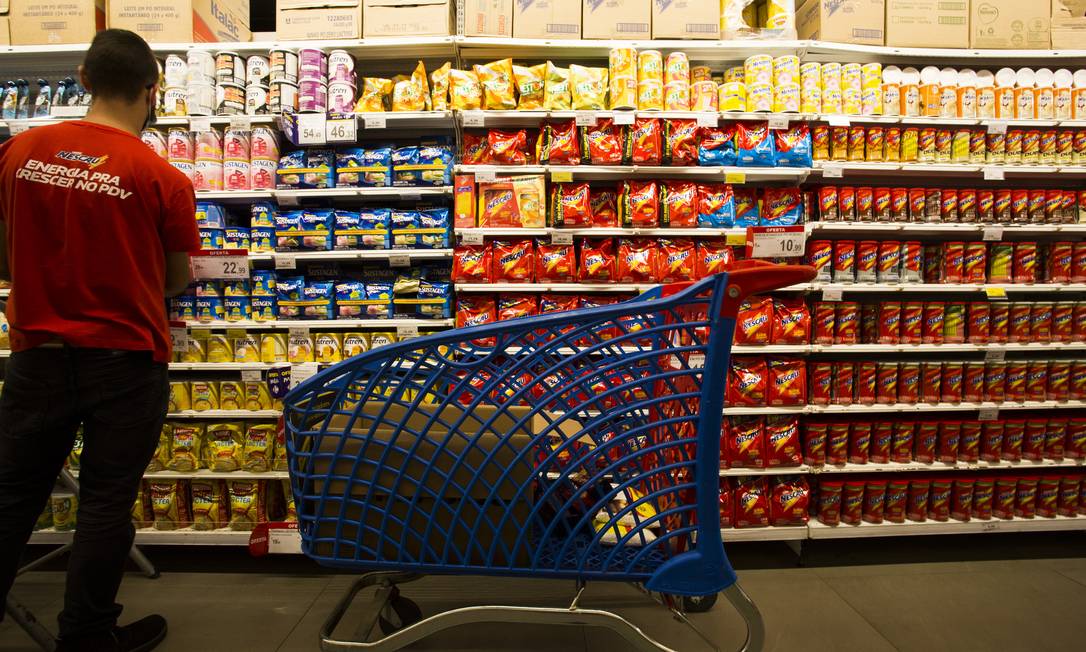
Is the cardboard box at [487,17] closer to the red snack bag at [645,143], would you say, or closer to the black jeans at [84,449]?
the red snack bag at [645,143]

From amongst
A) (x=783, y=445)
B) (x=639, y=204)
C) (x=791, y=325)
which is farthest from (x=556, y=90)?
(x=783, y=445)

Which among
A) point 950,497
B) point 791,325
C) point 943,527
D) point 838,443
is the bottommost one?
point 943,527

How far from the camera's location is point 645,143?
2.36 metres

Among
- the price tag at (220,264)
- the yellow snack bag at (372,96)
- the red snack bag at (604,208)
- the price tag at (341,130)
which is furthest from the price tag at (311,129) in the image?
the red snack bag at (604,208)

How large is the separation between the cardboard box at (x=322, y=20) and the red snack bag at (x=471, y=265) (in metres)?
1.17

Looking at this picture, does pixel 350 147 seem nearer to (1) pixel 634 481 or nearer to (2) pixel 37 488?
(2) pixel 37 488

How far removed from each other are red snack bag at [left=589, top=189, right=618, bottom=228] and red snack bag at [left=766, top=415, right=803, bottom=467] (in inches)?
48.3

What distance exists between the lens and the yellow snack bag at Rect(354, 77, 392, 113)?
241cm

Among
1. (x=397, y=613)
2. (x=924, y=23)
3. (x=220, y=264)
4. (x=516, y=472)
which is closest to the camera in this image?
(x=516, y=472)

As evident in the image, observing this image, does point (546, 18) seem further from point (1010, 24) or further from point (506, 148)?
point (1010, 24)

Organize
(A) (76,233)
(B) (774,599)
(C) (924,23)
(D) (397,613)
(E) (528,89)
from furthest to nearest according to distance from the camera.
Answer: (C) (924,23) → (E) (528,89) → (B) (774,599) → (D) (397,613) → (A) (76,233)

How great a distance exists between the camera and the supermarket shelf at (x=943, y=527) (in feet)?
7.81

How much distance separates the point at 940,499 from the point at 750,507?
967mm

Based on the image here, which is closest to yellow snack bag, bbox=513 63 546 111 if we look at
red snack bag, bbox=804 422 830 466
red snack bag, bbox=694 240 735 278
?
red snack bag, bbox=694 240 735 278
